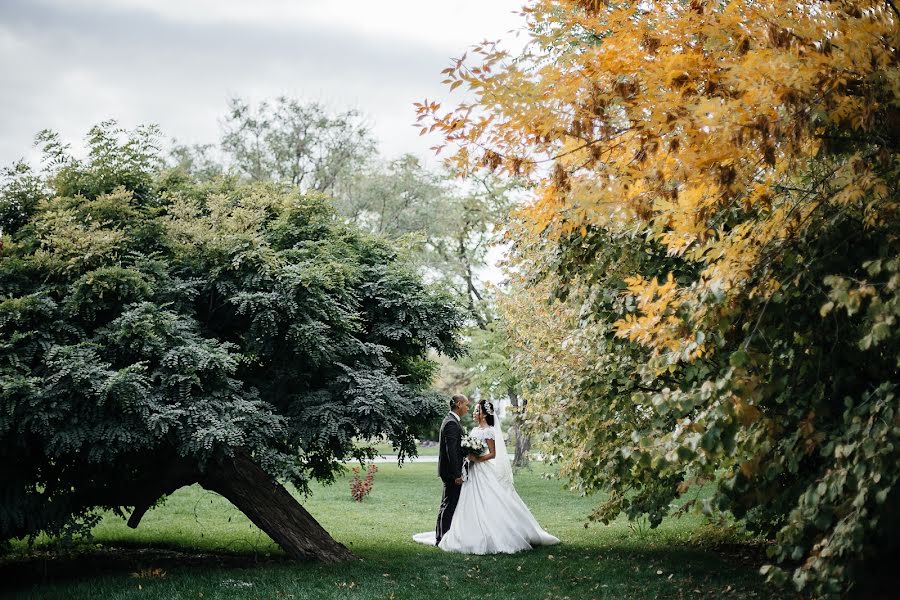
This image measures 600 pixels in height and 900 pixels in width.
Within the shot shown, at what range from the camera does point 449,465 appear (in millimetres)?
11281

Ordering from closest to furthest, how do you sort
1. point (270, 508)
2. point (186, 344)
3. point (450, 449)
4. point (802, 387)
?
1. point (802, 387)
2. point (186, 344)
3. point (270, 508)
4. point (450, 449)

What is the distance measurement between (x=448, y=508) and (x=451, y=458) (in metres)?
0.85

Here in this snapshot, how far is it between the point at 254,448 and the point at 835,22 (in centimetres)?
672

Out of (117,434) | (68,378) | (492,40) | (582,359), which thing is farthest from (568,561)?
(492,40)

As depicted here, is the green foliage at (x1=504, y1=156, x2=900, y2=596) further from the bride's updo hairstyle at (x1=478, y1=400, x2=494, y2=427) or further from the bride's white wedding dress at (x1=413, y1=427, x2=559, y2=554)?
the bride's updo hairstyle at (x1=478, y1=400, x2=494, y2=427)

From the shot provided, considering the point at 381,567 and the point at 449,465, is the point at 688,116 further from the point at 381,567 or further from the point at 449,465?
the point at 449,465

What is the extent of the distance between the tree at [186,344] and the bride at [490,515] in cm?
166

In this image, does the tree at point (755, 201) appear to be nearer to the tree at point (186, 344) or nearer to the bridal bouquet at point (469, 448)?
the tree at point (186, 344)

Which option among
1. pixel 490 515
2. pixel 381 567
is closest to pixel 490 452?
pixel 490 515

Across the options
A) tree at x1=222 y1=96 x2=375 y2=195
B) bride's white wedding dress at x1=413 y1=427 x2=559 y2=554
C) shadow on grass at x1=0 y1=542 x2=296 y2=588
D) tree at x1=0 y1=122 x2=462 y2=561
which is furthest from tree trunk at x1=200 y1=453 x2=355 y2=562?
tree at x1=222 y1=96 x2=375 y2=195

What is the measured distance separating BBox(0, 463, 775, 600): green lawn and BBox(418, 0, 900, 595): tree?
2.96 m

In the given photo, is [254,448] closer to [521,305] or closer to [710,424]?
[710,424]

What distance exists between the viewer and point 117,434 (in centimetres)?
766

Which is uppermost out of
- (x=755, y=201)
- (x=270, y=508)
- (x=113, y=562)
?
(x=755, y=201)
